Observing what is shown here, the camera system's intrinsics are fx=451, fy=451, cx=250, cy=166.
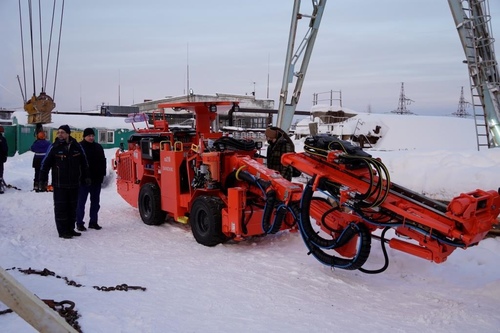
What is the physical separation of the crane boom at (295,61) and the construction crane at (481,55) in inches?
116

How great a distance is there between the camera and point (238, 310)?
13.7 feet

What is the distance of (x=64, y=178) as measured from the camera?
7012 millimetres

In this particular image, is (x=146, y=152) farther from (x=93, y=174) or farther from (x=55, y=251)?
(x=55, y=251)

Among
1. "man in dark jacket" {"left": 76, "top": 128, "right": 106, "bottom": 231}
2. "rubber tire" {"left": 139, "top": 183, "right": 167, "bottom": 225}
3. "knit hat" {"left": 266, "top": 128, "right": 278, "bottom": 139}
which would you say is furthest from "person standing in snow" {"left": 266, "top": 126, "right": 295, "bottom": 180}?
"man in dark jacket" {"left": 76, "top": 128, "right": 106, "bottom": 231}

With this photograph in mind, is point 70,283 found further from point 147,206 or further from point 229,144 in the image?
point 147,206

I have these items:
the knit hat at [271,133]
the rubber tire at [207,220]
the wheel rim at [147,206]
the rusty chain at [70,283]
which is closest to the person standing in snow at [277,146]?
the knit hat at [271,133]

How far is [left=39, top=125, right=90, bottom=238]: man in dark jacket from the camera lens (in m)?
6.95

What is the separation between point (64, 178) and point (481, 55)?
29.3 feet

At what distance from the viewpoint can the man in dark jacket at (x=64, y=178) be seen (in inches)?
273

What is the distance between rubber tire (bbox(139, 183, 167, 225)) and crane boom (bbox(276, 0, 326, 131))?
4.51 metres

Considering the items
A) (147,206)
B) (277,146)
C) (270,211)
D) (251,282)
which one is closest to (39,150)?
(147,206)

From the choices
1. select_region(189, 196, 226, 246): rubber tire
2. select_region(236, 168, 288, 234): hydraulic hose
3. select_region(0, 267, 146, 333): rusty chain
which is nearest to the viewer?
select_region(0, 267, 146, 333): rusty chain

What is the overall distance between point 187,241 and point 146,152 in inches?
79.4

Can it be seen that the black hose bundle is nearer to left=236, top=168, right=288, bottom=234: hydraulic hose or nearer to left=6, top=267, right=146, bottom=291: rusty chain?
left=236, top=168, right=288, bottom=234: hydraulic hose
